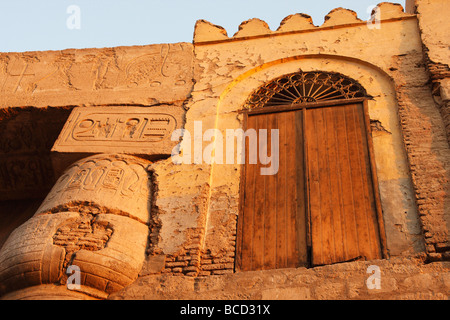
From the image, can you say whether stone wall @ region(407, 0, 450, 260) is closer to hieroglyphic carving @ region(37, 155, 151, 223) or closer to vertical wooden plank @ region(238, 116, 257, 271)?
vertical wooden plank @ region(238, 116, 257, 271)

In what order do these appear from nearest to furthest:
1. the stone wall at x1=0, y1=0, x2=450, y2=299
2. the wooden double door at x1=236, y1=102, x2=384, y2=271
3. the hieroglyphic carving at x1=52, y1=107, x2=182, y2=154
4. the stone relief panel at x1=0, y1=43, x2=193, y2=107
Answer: the stone wall at x1=0, y1=0, x2=450, y2=299, the wooden double door at x1=236, y1=102, x2=384, y2=271, the hieroglyphic carving at x1=52, y1=107, x2=182, y2=154, the stone relief panel at x1=0, y1=43, x2=193, y2=107

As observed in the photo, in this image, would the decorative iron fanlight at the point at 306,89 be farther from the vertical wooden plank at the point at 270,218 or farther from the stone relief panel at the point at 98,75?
the stone relief panel at the point at 98,75

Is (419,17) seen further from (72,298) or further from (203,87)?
(72,298)

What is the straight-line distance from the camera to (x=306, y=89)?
7.68 m

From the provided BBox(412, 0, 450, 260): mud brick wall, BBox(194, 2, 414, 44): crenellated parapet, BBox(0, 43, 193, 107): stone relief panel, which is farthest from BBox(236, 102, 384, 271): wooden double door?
BBox(194, 2, 414, 44): crenellated parapet

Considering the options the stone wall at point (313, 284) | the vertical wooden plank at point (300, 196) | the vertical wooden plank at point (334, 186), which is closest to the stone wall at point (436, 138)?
the stone wall at point (313, 284)

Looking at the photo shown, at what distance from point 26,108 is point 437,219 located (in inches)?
208

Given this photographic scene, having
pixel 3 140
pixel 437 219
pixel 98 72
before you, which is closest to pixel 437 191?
pixel 437 219

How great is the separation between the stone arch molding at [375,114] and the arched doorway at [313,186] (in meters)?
0.10

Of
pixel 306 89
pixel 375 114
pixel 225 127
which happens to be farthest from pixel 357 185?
pixel 306 89

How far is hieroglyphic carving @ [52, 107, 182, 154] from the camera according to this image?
22.4 feet

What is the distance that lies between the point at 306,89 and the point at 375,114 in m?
1.30

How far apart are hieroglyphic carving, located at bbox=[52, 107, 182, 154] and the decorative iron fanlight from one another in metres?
1.09

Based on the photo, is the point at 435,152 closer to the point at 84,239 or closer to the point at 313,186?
the point at 313,186
